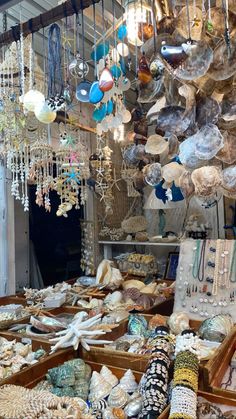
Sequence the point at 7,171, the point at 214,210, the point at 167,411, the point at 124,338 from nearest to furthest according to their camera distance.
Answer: the point at 167,411
the point at 124,338
the point at 7,171
the point at 214,210

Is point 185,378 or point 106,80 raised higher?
point 106,80

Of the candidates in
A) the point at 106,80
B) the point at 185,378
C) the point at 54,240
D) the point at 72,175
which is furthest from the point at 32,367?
the point at 54,240

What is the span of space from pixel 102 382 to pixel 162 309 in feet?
3.25

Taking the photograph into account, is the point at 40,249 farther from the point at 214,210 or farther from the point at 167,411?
the point at 167,411

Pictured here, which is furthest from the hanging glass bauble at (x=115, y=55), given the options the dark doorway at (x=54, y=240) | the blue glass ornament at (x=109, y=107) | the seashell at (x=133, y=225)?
the dark doorway at (x=54, y=240)

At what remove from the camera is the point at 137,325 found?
67.2 inches

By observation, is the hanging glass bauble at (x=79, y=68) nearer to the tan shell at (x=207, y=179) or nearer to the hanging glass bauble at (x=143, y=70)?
the hanging glass bauble at (x=143, y=70)

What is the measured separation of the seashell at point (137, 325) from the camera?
1.68m

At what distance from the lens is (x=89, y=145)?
3.68 m

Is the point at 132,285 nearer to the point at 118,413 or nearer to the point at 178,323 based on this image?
the point at 178,323

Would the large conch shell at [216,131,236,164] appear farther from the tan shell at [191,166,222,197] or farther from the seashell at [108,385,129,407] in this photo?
the seashell at [108,385,129,407]

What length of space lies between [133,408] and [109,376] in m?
0.21

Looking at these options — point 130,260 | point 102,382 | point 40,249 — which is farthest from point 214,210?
point 102,382

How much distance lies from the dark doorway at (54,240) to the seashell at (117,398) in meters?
2.95
